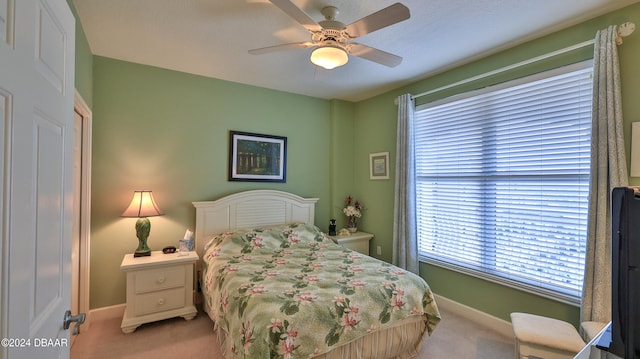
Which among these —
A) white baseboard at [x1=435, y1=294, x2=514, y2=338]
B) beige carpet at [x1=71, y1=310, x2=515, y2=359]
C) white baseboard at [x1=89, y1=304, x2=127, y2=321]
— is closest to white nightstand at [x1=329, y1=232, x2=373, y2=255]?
white baseboard at [x1=435, y1=294, x2=514, y2=338]

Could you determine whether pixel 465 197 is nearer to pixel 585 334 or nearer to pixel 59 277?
pixel 585 334

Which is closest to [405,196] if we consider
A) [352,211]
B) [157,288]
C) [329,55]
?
[352,211]

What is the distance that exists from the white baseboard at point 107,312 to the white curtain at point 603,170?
13.0ft

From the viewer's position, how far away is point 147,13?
2.12 metres

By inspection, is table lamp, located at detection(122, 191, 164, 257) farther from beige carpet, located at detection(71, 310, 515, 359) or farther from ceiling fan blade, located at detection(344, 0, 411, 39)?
ceiling fan blade, located at detection(344, 0, 411, 39)

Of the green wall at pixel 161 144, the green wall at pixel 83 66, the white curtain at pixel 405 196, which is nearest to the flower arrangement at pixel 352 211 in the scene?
the white curtain at pixel 405 196

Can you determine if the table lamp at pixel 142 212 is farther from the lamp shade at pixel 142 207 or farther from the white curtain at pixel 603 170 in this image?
the white curtain at pixel 603 170

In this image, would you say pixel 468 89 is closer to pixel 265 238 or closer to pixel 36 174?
pixel 265 238

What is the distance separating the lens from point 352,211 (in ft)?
13.5

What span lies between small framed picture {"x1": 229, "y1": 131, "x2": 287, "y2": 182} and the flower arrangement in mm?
1020

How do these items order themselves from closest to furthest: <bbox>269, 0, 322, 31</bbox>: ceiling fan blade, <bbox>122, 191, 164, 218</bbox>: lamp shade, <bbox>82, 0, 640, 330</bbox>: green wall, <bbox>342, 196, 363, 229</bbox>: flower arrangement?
<bbox>269, 0, 322, 31</bbox>: ceiling fan blade → <bbox>82, 0, 640, 330</bbox>: green wall → <bbox>122, 191, 164, 218</bbox>: lamp shade → <bbox>342, 196, 363, 229</bbox>: flower arrangement

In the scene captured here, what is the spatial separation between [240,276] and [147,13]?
6.83ft

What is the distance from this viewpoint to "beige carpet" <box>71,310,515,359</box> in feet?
7.46

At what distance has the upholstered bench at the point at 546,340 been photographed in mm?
1771
